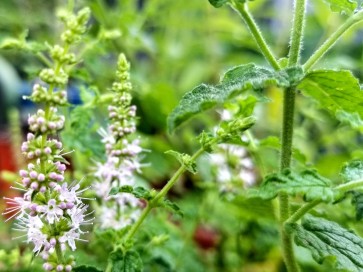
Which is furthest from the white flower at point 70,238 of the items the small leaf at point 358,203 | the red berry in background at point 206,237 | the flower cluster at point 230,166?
the red berry in background at point 206,237

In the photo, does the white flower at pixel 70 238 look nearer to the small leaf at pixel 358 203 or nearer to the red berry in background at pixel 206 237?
the small leaf at pixel 358 203

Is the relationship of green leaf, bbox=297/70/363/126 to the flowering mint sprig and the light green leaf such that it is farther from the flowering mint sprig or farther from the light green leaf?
the flowering mint sprig

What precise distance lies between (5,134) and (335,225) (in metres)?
1.32

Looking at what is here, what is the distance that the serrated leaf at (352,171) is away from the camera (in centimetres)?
55

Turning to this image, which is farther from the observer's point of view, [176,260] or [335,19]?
[335,19]

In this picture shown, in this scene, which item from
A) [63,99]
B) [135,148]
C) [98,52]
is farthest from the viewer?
[98,52]

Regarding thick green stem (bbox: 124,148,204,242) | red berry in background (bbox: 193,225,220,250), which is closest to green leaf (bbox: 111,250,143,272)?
thick green stem (bbox: 124,148,204,242)

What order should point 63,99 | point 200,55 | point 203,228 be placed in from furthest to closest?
point 200,55
point 203,228
point 63,99

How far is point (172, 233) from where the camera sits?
870 mm

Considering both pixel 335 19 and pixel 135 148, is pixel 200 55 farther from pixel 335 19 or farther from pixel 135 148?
pixel 135 148

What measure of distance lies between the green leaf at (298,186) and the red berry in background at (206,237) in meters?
0.66

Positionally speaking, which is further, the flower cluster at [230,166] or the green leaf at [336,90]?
the flower cluster at [230,166]

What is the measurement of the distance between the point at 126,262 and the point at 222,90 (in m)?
0.18

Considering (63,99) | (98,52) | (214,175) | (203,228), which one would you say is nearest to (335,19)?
(203,228)
